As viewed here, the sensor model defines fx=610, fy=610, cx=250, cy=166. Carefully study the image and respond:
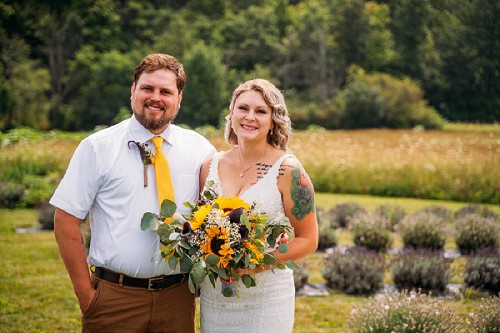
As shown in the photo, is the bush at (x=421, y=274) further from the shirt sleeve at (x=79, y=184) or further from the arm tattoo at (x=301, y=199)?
the shirt sleeve at (x=79, y=184)

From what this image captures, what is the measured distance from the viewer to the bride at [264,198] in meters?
3.54

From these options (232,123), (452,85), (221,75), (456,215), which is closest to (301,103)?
(221,75)

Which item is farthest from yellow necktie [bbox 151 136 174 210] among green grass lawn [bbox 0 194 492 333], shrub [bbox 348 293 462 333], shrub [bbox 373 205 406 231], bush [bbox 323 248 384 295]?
shrub [bbox 373 205 406 231]

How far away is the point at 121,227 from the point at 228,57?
39.7 meters

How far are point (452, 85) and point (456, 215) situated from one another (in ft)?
24.2

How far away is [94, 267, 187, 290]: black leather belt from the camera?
3.52m

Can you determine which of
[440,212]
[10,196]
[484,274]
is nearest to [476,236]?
[484,274]

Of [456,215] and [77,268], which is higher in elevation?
[77,268]

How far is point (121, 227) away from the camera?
3.49 m

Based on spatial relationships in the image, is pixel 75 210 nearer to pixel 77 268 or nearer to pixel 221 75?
pixel 77 268

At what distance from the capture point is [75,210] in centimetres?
348

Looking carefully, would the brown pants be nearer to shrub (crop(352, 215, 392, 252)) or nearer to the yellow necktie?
the yellow necktie

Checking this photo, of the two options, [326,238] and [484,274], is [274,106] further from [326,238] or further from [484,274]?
[326,238]

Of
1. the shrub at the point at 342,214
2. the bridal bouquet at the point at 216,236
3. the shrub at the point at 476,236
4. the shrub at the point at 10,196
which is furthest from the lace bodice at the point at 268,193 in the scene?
the shrub at the point at 10,196
